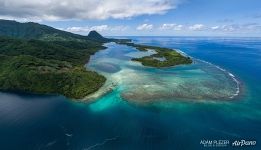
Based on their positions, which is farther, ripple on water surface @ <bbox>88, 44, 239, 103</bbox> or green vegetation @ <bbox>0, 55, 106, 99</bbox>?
green vegetation @ <bbox>0, 55, 106, 99</bbox>

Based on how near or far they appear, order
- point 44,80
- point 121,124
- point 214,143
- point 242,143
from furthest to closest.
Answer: point 44,80, point 121,124, point 242,143, point 214,143

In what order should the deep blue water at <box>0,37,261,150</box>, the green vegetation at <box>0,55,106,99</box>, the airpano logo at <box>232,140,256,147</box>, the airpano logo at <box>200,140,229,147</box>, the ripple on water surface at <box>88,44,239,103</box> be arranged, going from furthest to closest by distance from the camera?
the green vegetation at <box>0,55,106,99</box> < the ripple on water surface at <box>88,44,239,103</box> < the deep blue water at <box>0,37,261,150</box> < the airpano logo at <box>232,140,256,147</box> < the airpano logo at <box>200,140,229,147</box>

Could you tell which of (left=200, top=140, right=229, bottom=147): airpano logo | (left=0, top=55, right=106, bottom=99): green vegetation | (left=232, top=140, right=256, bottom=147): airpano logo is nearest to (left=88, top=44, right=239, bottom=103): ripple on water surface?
(left=0, top=55, right=106, bottom=99): green vegetation

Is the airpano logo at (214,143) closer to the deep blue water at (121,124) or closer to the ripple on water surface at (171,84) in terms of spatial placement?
the deep blue water at (121,124)

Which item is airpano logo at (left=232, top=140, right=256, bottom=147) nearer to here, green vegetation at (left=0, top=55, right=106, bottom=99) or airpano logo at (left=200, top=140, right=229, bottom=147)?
airpano logo at (left=200, top=140, right=229, bottom=147)

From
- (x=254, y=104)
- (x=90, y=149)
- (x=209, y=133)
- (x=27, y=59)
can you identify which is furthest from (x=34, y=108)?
(x=254, y=104)

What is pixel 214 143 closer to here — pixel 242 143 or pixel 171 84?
pixel 242 143

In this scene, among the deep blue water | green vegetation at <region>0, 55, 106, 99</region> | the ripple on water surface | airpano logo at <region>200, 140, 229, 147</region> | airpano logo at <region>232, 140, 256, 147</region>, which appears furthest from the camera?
green vegetation at <region>0, 55, 106, 99</region>

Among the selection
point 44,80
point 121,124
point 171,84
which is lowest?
point 121,124

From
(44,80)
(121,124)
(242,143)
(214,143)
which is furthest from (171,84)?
(44,80)

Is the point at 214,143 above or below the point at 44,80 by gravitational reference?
below
